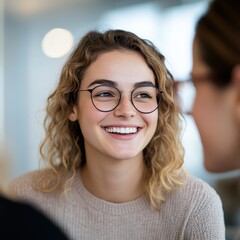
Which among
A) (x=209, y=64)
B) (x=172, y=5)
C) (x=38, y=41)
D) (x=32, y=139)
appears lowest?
(x=32, y=139)

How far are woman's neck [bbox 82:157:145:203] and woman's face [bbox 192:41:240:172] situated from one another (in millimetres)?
673

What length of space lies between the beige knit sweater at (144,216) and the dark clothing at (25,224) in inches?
29.8

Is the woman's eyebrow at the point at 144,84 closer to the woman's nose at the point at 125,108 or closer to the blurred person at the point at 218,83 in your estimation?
the woman's nose at the point at 125,108

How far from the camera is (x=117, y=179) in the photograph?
1891 millimetres

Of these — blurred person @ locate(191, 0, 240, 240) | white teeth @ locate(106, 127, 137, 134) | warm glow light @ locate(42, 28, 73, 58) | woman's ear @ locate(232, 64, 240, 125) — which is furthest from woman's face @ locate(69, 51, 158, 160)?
warm glow light @ locate(42, 28, 73, 58)

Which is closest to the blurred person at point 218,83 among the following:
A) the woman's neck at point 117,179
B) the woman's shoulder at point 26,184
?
the woman's neck at point 117,179

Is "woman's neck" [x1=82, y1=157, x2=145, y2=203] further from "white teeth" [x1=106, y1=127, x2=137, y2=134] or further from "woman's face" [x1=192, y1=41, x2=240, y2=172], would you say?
"woman's face" [x1=192, y1=41, x2=240, y2=172]

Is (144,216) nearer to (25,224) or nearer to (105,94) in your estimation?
(105,94)

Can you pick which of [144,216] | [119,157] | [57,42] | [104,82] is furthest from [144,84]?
[57,42]

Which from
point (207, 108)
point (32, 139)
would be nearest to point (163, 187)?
point (207, 108)

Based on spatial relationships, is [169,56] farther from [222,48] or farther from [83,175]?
[222,48]

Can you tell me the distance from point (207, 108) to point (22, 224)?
533 mm

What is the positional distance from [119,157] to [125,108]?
195mm

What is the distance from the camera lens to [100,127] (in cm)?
179
